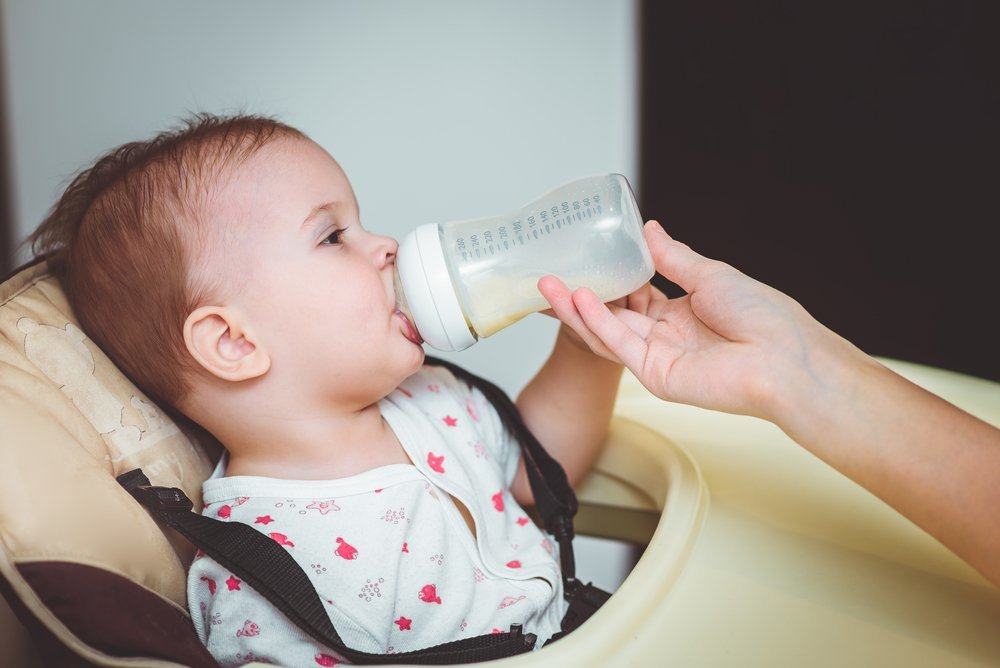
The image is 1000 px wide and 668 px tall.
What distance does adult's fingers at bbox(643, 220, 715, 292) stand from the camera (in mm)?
837

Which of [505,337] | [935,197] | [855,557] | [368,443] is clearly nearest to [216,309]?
[368,443]

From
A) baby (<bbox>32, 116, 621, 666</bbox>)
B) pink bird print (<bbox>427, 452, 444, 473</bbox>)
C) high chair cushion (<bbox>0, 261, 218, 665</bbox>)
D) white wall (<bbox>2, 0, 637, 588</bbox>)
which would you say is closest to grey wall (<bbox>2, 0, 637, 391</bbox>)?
white wall (<bbox>2, 0, 637, 588</bbox>)

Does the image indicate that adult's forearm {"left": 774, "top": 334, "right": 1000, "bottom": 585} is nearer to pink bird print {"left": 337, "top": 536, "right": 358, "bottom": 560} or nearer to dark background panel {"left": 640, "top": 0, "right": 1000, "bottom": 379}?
pink bird print {"left": 337, "top": 536, "right": 358, "bottom": 560}

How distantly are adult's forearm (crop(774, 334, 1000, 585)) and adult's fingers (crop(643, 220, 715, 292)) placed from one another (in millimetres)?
164

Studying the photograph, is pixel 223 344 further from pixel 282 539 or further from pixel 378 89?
pixel 378 89

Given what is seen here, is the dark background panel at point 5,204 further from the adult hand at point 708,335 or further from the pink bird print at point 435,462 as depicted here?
the adult hand at point 708,335

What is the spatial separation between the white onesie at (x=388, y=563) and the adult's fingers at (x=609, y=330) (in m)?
0.25

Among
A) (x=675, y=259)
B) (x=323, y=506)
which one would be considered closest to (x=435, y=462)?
(x=323, y=506)

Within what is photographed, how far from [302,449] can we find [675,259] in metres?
0.46

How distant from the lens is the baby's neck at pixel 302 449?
89cm

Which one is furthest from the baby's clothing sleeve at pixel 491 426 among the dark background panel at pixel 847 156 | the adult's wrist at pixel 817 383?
the dark background panel at pixel 847 156

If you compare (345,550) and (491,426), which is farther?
(491,426)

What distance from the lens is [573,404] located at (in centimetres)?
104

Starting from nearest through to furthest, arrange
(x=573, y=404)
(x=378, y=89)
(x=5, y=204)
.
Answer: (x=573, y=404) → (x=5, y=204) → (x=378, y=89)
